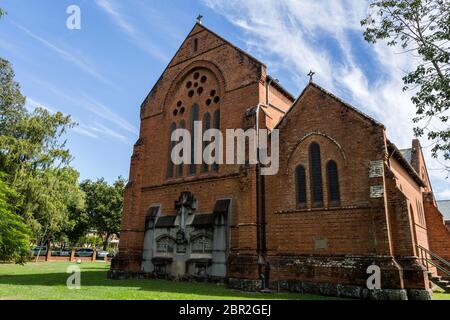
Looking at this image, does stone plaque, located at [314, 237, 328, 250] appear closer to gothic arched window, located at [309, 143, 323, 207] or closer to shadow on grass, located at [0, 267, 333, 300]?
gothic arched window, located at [309, 143, 323, 207]

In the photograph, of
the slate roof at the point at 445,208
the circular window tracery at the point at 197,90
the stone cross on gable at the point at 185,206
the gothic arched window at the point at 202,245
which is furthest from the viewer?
the slate roof at the point at 445,208

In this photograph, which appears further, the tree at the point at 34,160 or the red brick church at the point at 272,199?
the tree at the point at 34,160

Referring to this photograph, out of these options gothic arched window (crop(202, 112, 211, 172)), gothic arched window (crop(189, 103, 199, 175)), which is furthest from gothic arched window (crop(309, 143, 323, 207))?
gothic arched window (crop(189, 103, 199, 175))

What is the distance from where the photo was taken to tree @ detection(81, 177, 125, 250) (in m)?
51.5

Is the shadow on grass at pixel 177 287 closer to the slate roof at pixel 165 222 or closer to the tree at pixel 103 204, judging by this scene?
the slate roof at pixel 165 222

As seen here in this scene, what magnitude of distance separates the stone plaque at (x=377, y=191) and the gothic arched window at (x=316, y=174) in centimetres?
233

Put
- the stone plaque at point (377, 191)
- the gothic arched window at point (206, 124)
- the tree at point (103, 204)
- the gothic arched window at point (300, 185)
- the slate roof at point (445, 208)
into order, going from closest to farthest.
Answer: the stone plaque at point (377, 191) → the gothic arched window at point (300, 185) → the gothic arched window at point (206, 124) → the slate roof at point (445, 208) → the tree at point (103, 204)

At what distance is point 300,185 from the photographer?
15.6 meters

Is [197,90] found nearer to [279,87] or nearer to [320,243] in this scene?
[279,87]

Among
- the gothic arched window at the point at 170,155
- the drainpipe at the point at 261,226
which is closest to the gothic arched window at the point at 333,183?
the drainpipe at the point at 261,226

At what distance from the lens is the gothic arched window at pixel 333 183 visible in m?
14.4

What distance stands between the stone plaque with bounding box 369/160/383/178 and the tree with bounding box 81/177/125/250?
45830mm

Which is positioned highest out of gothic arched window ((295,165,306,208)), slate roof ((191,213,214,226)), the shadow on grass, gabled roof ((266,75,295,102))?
gabled roof ((266,75,295,102))
